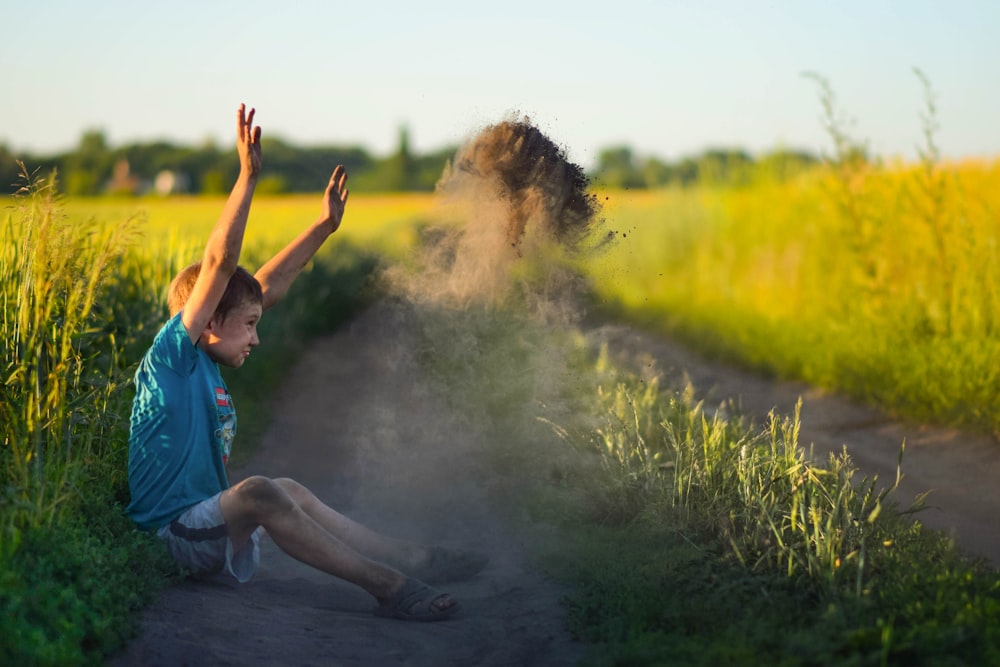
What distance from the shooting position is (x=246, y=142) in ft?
16.7

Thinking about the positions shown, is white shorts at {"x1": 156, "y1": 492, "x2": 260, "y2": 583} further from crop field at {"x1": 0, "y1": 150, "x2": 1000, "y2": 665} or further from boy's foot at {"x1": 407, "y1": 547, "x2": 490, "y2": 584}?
boy's foot at {"x1": 407, "y1": 547, "x2": 490, "y2": 584}

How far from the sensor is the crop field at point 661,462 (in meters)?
4.34

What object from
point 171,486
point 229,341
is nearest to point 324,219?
point 229,341

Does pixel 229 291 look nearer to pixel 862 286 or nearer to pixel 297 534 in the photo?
pixel 297 534

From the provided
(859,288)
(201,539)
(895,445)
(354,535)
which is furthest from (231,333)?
(859,288)

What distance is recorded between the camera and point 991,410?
8.98m

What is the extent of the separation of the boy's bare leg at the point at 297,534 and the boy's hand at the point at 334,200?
156 centimetres

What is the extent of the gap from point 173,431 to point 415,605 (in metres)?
1.38

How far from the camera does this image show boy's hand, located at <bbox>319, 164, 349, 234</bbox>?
5992mm

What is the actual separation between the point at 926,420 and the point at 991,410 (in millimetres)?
568

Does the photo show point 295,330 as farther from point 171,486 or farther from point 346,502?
point 171,486

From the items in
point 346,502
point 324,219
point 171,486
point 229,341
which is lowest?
point 346,502

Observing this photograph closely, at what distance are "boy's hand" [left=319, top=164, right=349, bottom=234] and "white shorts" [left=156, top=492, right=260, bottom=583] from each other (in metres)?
1.63

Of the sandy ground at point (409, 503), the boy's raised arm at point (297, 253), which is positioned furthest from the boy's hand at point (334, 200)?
the sandy ground at point (409, 503)
